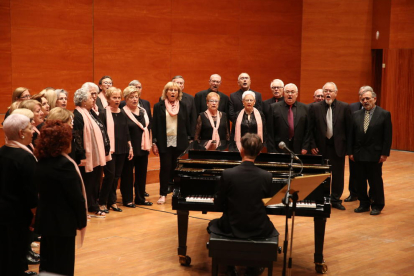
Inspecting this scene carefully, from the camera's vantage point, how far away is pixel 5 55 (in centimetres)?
813

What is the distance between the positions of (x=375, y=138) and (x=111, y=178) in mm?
3060

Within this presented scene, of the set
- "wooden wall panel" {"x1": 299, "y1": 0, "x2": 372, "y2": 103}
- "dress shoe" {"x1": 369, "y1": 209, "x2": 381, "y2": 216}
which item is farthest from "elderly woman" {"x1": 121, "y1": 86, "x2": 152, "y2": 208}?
"wooden wall panel" {"x1": 299, "y1": 0, "x2": 372, "y2": 103}

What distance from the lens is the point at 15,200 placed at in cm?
334

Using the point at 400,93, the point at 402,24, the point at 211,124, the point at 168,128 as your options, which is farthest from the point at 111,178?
the point at 402,24

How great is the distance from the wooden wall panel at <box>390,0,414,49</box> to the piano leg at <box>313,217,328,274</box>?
287 inches

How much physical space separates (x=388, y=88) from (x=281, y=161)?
276 inches

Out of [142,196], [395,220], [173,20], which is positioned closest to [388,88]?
[173,20]

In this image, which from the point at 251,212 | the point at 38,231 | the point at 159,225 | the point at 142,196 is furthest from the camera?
the point at 142,196

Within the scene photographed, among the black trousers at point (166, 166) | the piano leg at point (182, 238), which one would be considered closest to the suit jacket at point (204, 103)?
the black trousers at point (166, 166)

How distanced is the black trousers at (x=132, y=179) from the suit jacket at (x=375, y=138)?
256 cm

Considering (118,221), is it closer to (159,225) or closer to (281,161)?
(159,225)

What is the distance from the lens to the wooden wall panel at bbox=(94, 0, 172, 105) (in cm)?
904

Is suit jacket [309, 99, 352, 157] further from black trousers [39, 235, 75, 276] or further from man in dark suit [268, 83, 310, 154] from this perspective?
black trousers [39, 235, 75, 276]

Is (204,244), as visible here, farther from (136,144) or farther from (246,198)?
(136,144)
